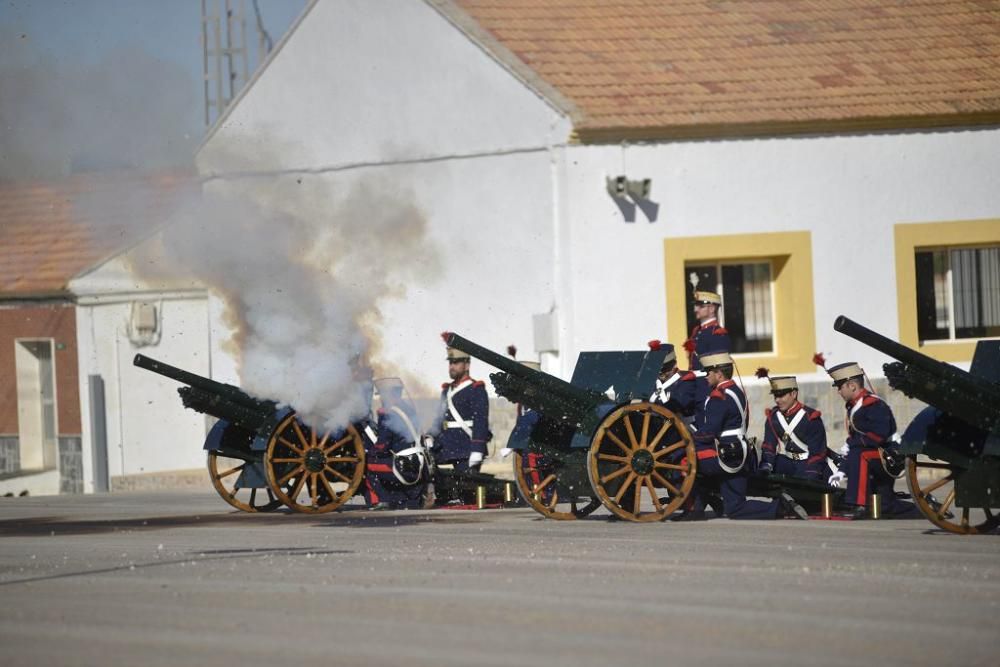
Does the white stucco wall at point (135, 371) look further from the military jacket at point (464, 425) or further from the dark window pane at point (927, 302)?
the dark window pane at point (927, 302)

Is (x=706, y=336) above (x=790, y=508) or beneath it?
above

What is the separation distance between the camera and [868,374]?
20.2 meters

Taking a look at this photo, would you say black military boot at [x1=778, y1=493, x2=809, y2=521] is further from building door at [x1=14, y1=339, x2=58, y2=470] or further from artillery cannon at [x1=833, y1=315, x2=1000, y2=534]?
building door at [x1=14, y1=339, x2=58, y2=470]

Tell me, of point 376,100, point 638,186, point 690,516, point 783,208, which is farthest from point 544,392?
point 376,100

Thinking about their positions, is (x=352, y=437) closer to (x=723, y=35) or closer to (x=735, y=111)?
(x=735, y=111)

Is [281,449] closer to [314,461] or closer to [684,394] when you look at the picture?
[314,461]


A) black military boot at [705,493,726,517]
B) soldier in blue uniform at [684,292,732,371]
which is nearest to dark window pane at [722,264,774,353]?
soldier in blue uniform at [684,292,732,371]

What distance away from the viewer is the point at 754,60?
68.2 feet

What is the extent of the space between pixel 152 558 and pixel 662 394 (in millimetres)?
4924

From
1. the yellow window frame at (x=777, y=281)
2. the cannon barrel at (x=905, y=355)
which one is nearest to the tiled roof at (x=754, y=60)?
the yellow window frame at (x=777, y=281)

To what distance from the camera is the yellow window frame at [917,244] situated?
20.3 metres

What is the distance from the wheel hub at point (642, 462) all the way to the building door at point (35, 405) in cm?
1486

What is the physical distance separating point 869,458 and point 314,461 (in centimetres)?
509

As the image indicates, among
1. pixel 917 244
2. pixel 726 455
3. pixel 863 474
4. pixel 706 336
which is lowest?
pixel 863 474
